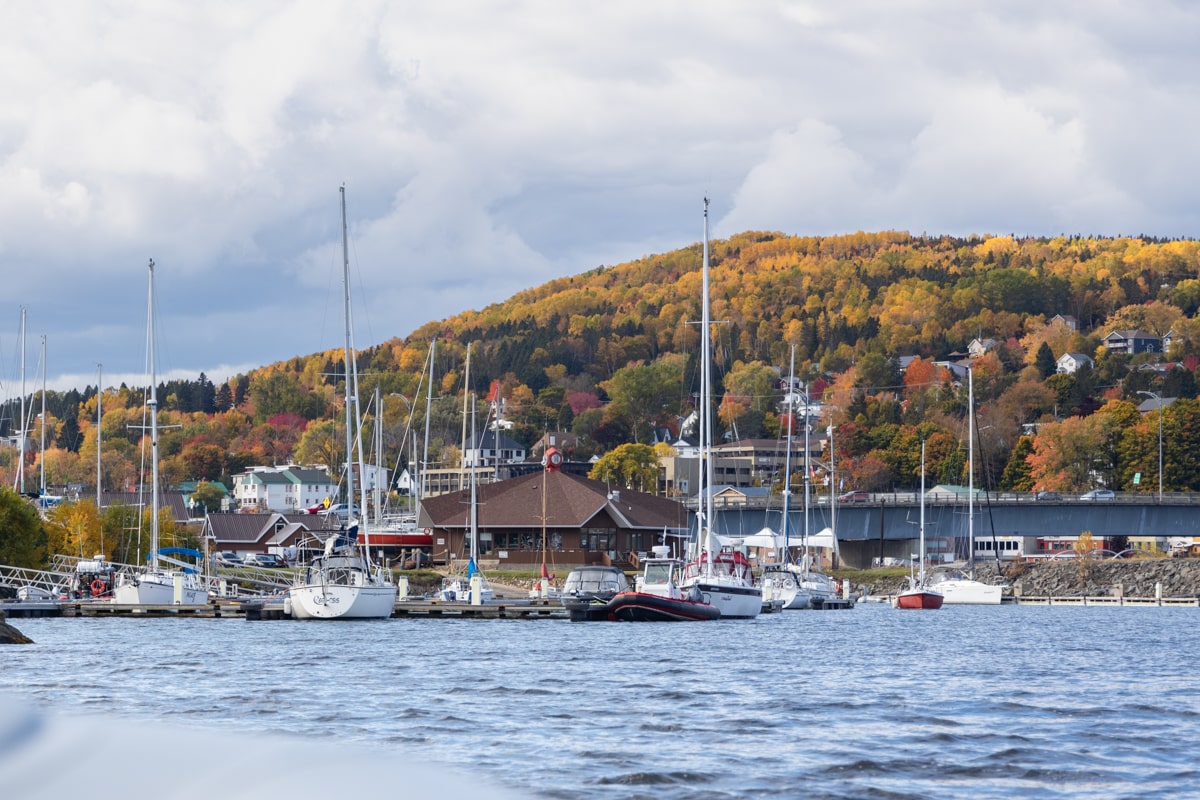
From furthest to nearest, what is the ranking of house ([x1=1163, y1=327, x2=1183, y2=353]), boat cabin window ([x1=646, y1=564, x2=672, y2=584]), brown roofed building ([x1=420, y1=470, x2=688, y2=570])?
1. house ([x1=1163, y1=327, x2=1183, y2=353])
2. brown roofed building ([x1=420, y1=470, x2=688, y2=570])
3. boat cabin window ([x1=646, y1=564, x2=672, y2=584])

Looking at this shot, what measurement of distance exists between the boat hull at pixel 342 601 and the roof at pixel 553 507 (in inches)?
1378

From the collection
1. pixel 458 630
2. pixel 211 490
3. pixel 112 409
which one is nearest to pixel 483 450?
pixel 211 490

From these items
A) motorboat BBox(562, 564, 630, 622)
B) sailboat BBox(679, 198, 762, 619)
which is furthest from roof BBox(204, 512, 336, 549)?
sailboat BBox(679, 198, 762, 619)

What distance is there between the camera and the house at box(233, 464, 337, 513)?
A: 16550 centimetres

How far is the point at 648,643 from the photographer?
1351 inches

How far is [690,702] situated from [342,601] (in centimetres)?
2543

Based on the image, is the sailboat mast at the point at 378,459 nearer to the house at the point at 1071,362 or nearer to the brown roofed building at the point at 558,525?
the brown roofed building at the point at 558,525

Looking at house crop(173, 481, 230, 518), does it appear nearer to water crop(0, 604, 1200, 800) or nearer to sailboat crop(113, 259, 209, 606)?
sailboat crop(113, 259, 209, 606)

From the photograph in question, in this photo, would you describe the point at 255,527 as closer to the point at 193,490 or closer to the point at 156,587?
the point at 193,490

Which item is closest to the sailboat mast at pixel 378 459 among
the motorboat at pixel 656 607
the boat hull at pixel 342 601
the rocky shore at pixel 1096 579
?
the boat hull at pixel 342 601

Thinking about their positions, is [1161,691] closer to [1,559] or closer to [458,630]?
[458,630]

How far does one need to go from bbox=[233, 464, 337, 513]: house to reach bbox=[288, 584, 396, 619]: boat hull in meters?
122

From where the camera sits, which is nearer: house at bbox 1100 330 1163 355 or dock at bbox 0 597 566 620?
dock at bbox 0 597 566 620

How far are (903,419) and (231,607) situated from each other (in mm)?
121057
